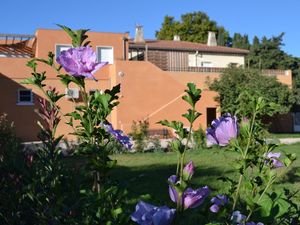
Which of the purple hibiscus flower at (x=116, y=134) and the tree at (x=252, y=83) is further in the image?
the tree at (x=252, y=83)

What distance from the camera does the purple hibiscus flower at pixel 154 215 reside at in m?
1.29

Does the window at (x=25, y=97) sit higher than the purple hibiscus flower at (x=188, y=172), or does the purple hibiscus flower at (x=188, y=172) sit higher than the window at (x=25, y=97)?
the window at (x=25, y=97)

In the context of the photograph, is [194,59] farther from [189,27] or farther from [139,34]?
[189,27]

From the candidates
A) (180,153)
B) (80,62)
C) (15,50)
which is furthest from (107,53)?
(180,153)

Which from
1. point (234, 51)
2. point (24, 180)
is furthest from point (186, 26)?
point (24, 180)

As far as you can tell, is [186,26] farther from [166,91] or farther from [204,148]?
[204,148]

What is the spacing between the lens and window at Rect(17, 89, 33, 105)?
83.3ft

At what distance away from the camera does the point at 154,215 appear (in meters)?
1.29

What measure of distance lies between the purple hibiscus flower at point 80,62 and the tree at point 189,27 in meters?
53.2

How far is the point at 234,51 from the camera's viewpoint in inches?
1521

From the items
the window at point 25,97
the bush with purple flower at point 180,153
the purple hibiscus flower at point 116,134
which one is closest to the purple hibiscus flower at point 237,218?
the bush with purple flower at point 180,153

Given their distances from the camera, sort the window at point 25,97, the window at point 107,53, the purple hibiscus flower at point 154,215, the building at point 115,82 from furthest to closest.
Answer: the window at point 107,53
the window at point 25,97
the building at point 115,82
the purple hibiscus flower at point 154,215

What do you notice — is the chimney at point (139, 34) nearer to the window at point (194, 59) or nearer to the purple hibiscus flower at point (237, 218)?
the window at point (194, 59)

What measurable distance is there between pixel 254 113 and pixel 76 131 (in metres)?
0.64
